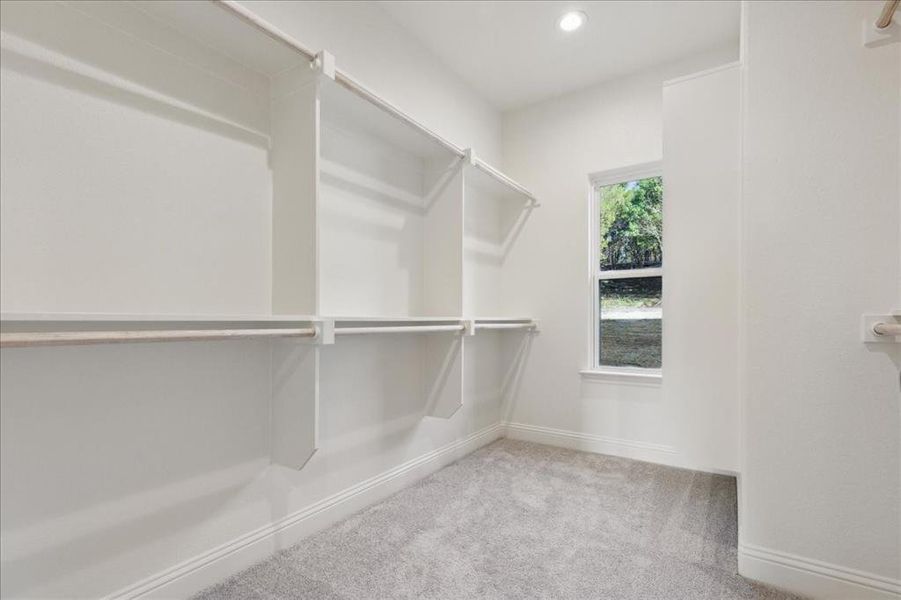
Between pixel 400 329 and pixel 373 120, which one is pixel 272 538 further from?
pixel 373 120

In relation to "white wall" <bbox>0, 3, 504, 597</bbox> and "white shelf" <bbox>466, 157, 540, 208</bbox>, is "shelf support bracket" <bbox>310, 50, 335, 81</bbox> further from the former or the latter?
"white shelf" <bbox>466, 157, 540, 208</bbox>

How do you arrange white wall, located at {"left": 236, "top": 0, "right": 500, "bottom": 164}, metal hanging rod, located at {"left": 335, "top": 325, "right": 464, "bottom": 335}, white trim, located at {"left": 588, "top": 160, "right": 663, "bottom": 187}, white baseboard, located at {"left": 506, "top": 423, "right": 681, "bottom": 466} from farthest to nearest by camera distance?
white trim, located at {"left": 588, "top": 160, "right": 663, "bottom": 187} < white baseboard, located at {"left": 506, "top": 423, "right": 681, "bottom": 466} < white wall, located at {"left": 236, "top": 0, "right": 500, "bottom": 164} < metal hanging rod, located at {"left": 335, "top": 325, "right": 464, "bottom": 335}

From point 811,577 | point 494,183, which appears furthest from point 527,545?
point 494,183

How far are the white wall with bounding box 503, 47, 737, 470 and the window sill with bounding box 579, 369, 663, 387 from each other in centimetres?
3

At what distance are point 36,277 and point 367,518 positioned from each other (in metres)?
1.58

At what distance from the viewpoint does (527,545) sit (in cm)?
185

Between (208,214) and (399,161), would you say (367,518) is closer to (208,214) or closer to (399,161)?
(208,214)

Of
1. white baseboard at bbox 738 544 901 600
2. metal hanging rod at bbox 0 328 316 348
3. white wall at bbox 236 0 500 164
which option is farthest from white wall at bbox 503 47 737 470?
metal hanging rod at bbox 0 328 316 348

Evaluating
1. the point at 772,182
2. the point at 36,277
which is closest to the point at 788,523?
the point at 772,182

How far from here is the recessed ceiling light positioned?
2.44m

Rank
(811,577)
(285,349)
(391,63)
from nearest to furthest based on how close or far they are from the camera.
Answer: (811,577) → (285,349) → (391,63)

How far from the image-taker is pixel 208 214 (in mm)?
1578

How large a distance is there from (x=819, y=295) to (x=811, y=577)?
99cm

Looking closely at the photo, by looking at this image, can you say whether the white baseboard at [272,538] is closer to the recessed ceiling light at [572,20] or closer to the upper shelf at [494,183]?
the upper shelf at [494,183]
